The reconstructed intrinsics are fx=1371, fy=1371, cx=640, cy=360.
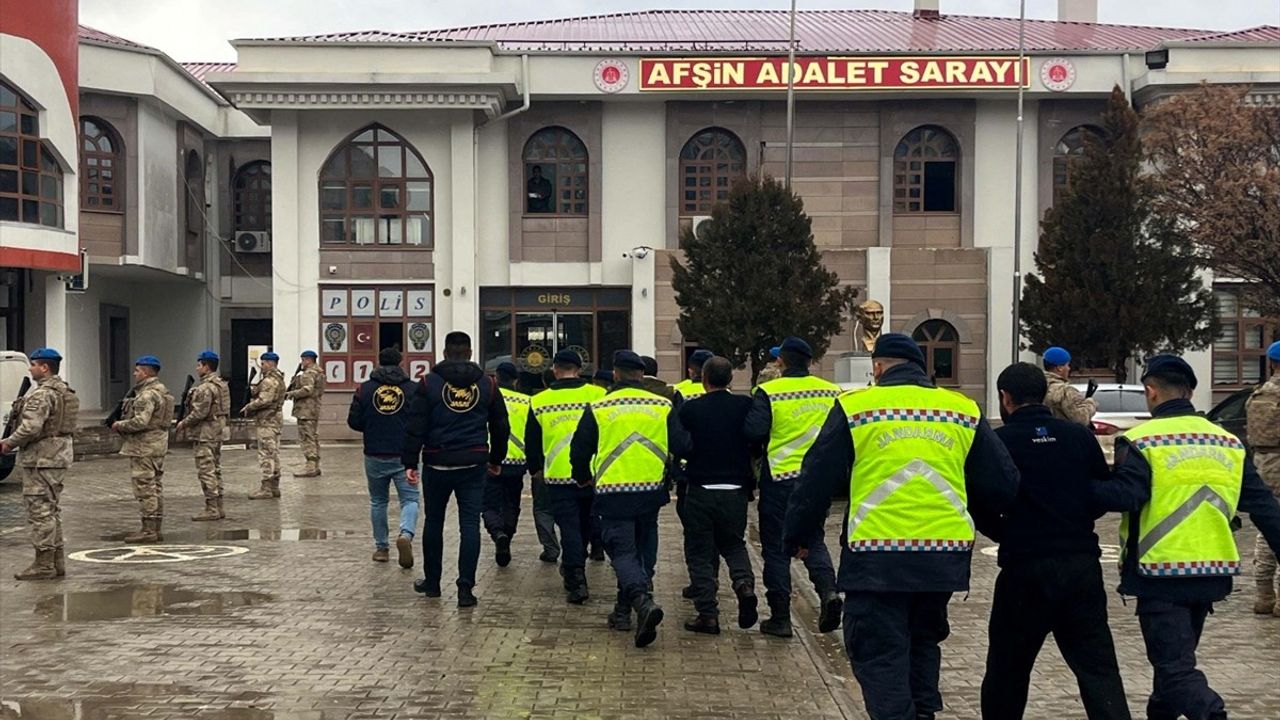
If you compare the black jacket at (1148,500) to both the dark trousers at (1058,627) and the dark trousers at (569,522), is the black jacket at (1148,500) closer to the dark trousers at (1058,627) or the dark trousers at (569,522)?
the dark trousers at (1058,627)

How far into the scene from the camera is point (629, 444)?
29.8 feet

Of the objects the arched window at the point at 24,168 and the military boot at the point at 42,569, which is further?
the arched window at the point at 24,168

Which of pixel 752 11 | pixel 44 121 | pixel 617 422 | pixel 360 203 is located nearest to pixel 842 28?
pixel 752 11

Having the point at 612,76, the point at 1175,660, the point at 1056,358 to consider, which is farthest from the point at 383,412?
the point at 612,76

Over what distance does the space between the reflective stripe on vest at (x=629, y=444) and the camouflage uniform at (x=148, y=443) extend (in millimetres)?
5722

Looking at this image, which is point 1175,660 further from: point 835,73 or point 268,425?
point 835,73

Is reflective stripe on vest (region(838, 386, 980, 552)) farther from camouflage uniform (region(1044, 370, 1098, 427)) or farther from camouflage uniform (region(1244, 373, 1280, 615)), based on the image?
camouflage uniform (region(1044, 370, 1098, 427))

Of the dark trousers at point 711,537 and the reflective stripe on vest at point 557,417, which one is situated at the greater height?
the reflective stripe on vest at point 557,417

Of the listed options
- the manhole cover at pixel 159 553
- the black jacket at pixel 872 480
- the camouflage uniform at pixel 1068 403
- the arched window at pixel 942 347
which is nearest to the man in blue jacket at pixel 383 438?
the manhole cover at pixel 159 553

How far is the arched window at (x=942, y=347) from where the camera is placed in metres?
31.7

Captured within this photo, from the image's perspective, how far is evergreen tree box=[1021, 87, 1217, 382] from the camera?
2706 cm

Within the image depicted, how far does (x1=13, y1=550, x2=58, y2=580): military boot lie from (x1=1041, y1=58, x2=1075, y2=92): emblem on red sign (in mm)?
Result: 25492

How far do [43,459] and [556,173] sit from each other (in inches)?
Result: 854

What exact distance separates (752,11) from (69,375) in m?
21.3
